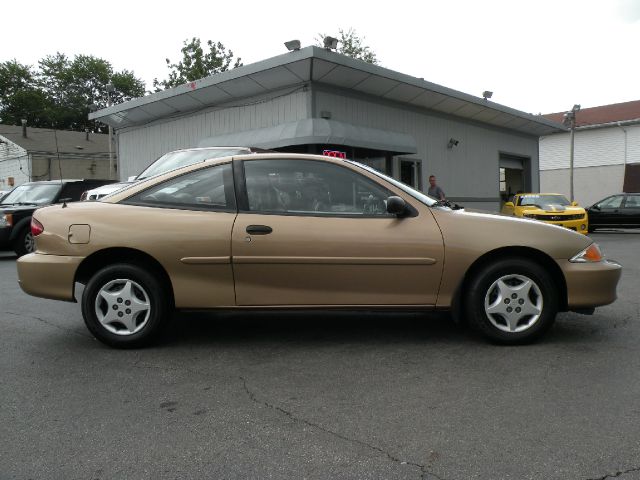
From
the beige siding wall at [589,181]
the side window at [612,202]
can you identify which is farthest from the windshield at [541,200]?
the beige siding wall at [589,181]

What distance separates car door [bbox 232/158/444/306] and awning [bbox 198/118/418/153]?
9081mm

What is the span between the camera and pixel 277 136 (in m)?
13.9

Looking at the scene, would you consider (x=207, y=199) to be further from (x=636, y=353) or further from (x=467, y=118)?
(x=467, y=118)

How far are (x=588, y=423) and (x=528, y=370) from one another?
0.85 m

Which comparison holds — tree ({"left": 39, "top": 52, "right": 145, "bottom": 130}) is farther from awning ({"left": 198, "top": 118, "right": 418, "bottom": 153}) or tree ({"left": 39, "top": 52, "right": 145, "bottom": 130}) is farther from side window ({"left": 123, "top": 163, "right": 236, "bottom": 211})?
side window ({"left": 123, "top": 163, "right": 236, "bottom": 211})

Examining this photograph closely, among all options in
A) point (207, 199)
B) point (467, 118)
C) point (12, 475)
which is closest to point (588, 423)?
point (12, 475)

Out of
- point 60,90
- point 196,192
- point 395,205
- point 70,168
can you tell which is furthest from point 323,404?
point 60,90

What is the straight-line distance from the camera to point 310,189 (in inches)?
172

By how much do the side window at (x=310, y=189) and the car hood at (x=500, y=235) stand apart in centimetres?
51

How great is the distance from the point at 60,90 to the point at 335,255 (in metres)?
64.2

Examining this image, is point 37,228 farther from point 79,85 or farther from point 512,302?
point 79,85

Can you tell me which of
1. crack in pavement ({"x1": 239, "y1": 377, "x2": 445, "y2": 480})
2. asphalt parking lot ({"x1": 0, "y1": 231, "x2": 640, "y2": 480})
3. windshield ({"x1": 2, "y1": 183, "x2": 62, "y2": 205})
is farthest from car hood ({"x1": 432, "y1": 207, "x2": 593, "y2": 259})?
windshield ({"x1": 2, "y1": 183, "x2": 62, "y2": 205})

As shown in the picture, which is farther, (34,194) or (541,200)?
(541,200)

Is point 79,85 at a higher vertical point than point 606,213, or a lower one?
higher
